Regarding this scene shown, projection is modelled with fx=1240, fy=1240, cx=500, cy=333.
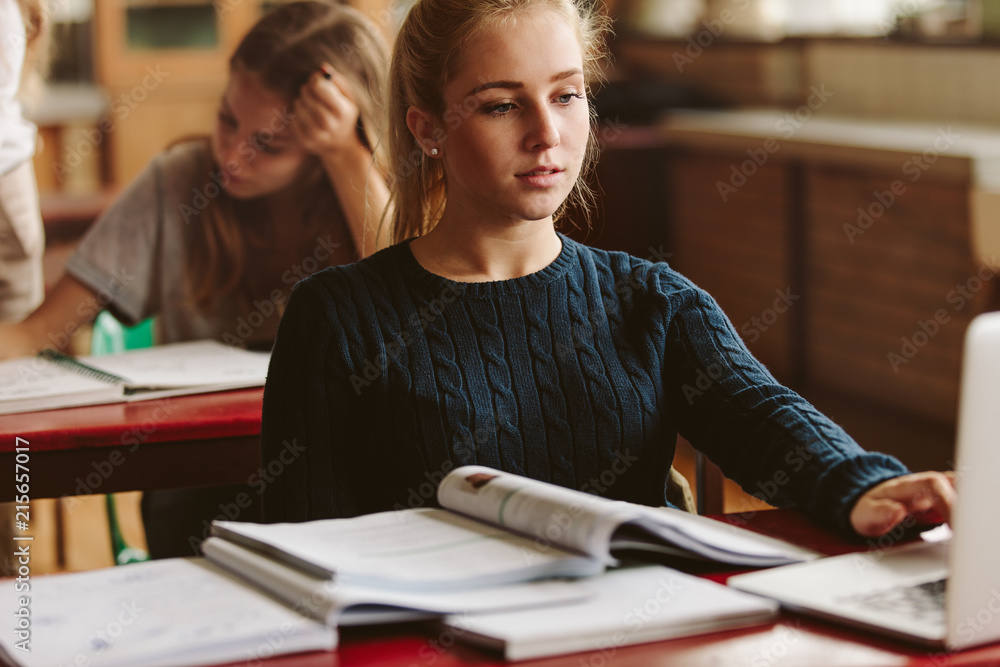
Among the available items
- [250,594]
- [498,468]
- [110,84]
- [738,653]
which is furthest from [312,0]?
[110,84]

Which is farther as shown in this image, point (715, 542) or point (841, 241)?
point (841, 241)

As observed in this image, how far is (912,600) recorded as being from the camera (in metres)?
0.80

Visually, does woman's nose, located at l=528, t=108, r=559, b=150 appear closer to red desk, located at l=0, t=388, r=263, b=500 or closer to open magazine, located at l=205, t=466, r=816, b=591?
open magazine, located at l=205, t=466, r=816, b=591

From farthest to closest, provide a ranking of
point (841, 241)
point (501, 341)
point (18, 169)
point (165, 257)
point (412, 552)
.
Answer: point (841, 241)
point (18, 169)
point (165, 257)
point (501, 341)
point (412, 552)

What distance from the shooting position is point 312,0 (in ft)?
6.59

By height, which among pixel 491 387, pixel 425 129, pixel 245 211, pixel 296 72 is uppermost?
pixel 296 72

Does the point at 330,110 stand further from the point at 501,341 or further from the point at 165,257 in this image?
the point at 501,341

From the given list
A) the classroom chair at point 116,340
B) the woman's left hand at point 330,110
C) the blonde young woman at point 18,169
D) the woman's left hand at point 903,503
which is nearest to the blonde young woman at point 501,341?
the woman's left hand at point 903,503

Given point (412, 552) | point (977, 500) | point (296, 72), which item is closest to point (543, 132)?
point (412, 552)

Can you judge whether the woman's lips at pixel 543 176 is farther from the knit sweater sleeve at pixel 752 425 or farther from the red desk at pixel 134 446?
the red desk at pixel 134 446

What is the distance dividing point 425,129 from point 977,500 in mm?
740

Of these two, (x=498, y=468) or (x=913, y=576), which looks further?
(x=498, y=468)

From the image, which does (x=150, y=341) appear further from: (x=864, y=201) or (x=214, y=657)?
(x=864, y=201)

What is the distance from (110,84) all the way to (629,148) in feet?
6.06
